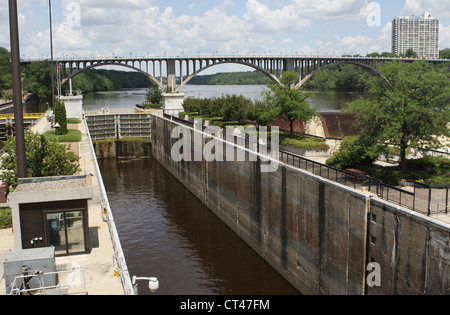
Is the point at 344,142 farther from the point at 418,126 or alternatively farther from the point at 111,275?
the point at 111,275

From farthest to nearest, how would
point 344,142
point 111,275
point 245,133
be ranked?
point 245,133 → point 344,142 → point 111,275

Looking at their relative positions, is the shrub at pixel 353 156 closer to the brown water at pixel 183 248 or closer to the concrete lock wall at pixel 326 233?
the concrete lock wall at pixel 326 233

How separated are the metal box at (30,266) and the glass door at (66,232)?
2085 millimetres

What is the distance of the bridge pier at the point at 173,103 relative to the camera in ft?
205

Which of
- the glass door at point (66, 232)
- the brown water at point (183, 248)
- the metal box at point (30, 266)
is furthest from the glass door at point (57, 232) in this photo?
the brown water at point (183, 248)

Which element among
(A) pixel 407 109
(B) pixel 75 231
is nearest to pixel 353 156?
(A) pixel 407 109

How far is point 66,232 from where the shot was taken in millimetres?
14234

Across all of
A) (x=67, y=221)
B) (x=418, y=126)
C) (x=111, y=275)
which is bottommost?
(x=111, y=275)

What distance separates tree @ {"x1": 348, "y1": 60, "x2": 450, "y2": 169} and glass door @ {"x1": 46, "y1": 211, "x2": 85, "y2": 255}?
11.9 metres

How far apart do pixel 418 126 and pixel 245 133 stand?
17.0 m

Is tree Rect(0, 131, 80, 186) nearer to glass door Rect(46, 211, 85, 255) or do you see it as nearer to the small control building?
the small control building

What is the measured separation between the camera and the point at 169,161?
45.9 metres

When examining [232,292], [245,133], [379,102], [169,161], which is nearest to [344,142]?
[379,102]
